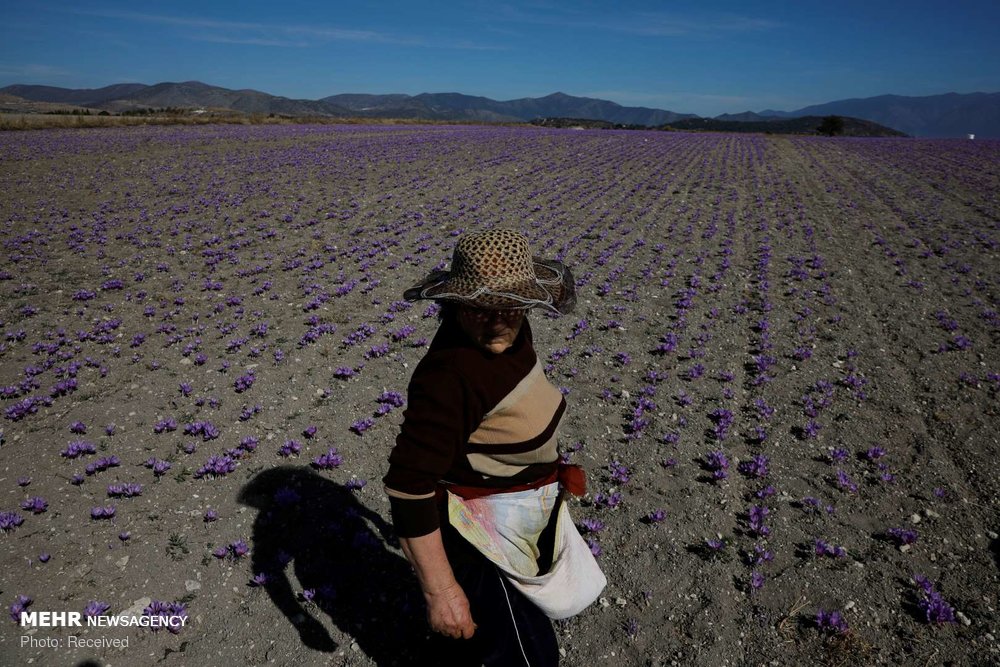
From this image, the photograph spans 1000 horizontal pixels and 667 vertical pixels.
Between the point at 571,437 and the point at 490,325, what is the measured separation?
519cm

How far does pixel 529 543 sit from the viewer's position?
10.1ft

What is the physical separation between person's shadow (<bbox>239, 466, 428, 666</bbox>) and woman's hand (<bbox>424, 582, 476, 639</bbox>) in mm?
2231

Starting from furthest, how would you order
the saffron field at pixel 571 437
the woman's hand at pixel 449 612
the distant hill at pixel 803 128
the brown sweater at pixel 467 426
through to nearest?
the distant hill at pixel 803 128, the saffron field at pixel 571 437, the woman's hand at pixel 449 612, the brown sweater at pixel 467 426

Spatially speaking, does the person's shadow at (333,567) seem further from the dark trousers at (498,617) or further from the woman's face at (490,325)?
the woman's face at (490,325)

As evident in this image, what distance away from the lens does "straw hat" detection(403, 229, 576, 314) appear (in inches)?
101

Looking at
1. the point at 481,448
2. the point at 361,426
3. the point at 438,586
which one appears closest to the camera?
the point at 438,586

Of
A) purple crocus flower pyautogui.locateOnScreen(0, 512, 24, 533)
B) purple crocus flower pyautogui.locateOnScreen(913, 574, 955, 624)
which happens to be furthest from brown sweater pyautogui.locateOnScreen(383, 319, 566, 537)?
purple crocus flower pyautogui.locateOnScreen(0, 512, 24, 533)

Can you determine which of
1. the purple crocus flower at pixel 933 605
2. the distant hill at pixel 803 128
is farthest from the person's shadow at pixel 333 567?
the distant hill at pixel 803 128

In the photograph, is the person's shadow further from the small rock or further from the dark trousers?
the dark trousers

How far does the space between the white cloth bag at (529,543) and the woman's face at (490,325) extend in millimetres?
908

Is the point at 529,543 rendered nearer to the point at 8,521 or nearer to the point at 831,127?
the point at 8,521

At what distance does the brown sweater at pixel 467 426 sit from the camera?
2482 millimetres

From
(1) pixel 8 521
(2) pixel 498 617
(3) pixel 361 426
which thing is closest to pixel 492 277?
(2) pixel 498 617

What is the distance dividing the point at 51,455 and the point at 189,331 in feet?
13.3
